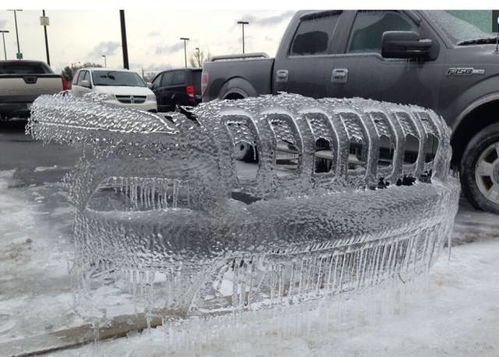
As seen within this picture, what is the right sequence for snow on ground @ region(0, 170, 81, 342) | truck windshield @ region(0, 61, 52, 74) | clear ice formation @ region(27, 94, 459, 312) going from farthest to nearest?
truck windshield @ region(0, 61, 52, 74)
snow on ground @ region(0, 170, 81, 342)
clear ice formation @ region(27, 94, 459, 312)

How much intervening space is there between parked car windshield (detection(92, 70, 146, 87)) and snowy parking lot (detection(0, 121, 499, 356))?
441 inches

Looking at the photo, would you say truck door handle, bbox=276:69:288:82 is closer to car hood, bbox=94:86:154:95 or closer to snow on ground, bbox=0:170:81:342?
snow on ground, bbox=0:170:81:342

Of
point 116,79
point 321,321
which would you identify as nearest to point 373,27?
point 321,321

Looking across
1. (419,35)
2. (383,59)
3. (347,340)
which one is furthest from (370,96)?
(347,340)

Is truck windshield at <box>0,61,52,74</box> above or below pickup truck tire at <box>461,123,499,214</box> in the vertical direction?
above

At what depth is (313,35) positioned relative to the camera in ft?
18.0

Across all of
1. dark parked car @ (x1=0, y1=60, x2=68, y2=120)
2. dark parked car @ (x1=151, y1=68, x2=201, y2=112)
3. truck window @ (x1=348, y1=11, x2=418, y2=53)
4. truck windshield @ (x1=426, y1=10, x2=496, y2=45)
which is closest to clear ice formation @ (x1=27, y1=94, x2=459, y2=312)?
truck windshield @ (x1=426, y1=10, x2=496, y2=45)

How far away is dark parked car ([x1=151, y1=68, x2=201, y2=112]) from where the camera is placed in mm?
15250

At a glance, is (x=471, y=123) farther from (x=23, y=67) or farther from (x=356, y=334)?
(x=23, y=67)

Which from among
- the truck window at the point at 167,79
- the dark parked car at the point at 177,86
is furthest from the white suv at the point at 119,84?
the truck window at the point at 167,79

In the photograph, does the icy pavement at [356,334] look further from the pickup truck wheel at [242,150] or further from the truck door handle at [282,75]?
the truck door handle at [282,75]

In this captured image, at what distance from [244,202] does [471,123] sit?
3.46 metres

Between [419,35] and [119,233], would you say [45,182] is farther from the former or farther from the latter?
[119,233]

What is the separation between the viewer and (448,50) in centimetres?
433
